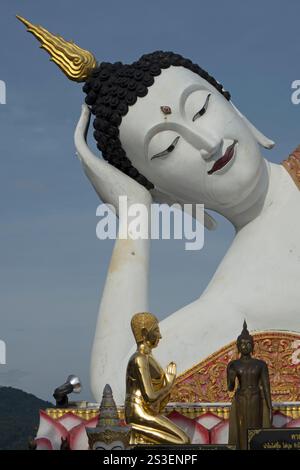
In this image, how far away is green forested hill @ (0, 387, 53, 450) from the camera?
2748 centimetres

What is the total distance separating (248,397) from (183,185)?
3.33 metres

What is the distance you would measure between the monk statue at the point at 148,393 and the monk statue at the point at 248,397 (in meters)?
0.57

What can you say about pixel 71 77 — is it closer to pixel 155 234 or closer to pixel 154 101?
pixel 154 101

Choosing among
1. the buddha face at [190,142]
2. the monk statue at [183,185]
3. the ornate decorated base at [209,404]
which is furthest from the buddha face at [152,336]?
the buddha face at [190,142]

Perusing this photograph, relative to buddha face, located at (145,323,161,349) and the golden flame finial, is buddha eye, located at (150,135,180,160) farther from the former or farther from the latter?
buddha face, located at (145,323,161,349)

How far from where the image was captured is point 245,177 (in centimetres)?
1097

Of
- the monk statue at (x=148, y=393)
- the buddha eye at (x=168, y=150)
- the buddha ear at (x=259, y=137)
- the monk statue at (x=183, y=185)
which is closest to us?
the monk statue at (x=148, y=393)

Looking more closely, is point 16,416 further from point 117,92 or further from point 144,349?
point 144,349

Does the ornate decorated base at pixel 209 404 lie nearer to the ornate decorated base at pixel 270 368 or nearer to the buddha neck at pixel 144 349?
the ornate decorated base at pixel 270 368

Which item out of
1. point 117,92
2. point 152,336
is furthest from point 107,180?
point 152,336

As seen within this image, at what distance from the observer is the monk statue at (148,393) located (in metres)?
8.30

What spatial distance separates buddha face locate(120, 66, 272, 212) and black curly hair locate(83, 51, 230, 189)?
0.09 m

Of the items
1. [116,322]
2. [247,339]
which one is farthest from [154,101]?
[247,339]

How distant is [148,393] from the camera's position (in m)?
8.35
